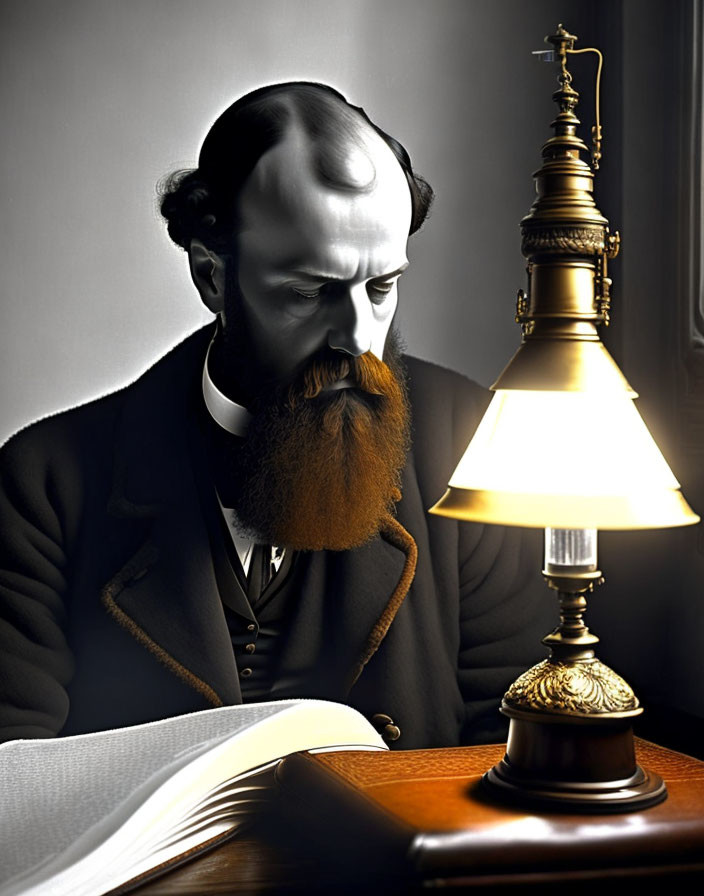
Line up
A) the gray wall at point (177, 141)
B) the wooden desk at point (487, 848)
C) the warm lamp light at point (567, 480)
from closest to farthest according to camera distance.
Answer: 1. the wooden desk at point (487, 848)
2. the warm lamp light at point (567, 480)
3. the gray wall at point (177, 141)

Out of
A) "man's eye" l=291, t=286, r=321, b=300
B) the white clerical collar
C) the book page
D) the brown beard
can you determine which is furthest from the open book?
"man's eye" l=291, t=286, r=321, b=300

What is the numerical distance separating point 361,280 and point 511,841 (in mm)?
700

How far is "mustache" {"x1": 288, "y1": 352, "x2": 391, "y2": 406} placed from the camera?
1.52 m

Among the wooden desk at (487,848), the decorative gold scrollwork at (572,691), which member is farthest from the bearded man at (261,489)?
the decorative gold scrollwork at (572,691)

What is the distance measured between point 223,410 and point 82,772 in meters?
0.46

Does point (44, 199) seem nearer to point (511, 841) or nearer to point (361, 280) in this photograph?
point (361, 280)

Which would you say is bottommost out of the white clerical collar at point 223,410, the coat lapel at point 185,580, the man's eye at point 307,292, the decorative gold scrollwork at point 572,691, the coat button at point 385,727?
the coat button at point 385,727

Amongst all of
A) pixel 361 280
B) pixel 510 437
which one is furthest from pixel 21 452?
pixel 510 437

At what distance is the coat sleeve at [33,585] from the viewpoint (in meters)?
1.46

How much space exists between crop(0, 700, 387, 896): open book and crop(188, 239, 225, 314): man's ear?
49 cm

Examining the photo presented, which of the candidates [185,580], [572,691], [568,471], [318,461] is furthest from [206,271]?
[572,691]

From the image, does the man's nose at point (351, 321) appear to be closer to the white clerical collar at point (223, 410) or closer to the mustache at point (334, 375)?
the mustache at point (334, 375)

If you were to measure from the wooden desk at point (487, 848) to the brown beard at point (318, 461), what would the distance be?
12.5 inches

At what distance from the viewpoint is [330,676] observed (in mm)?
1541
